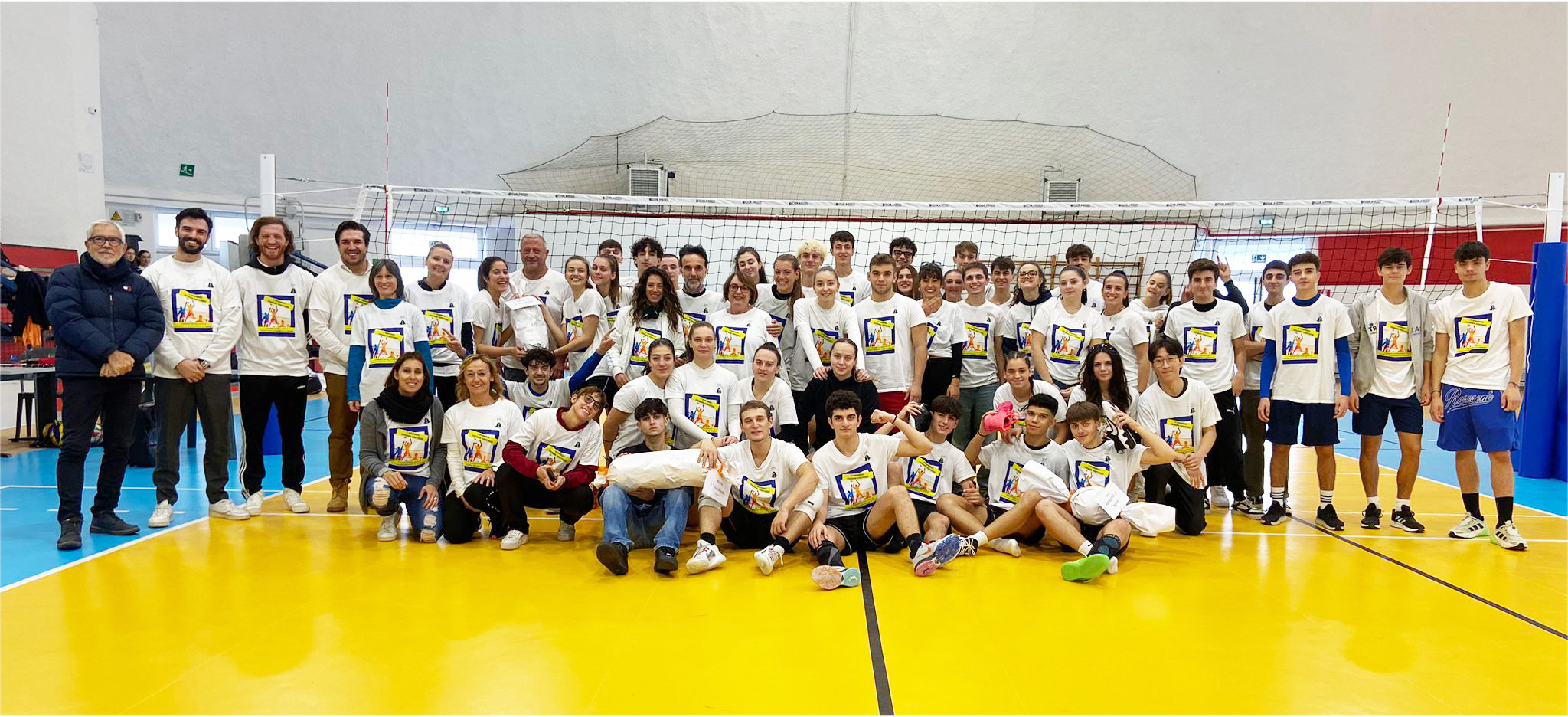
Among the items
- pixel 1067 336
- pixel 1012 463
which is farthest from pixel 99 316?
pixel 1067 336

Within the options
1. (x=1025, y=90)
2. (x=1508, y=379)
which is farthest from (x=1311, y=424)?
(x=1025, y=90)

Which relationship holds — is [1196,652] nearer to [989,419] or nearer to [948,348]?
[989,419]

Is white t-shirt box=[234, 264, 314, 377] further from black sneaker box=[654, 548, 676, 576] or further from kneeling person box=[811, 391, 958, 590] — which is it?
kneeling person box=[811, 391, 958, 590]

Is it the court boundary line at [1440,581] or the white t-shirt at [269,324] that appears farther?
the white t-shirt at [269,324]

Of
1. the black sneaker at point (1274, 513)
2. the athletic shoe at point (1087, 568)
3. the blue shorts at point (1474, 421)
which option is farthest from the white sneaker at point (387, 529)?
the blue shorts at point (1474, 421)

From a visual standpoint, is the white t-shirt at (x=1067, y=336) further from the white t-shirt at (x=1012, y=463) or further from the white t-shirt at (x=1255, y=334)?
the white t-shirt at (x=1255, y=334)

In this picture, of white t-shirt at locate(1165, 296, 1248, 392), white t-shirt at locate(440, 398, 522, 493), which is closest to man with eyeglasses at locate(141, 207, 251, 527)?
white t-shirt at locate(440, 398, 522, 493)

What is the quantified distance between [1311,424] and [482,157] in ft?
47.6

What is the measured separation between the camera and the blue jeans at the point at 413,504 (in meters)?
4.94

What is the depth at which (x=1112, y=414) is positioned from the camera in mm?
4977

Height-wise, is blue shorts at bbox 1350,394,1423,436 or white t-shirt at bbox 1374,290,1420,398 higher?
white t-shirt at bbox 1374,290,1420,398

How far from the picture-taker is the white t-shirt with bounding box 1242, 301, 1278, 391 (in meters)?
5.84

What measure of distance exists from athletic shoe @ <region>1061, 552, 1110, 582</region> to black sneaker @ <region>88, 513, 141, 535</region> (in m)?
5.21

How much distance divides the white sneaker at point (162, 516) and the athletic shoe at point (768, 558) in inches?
145
